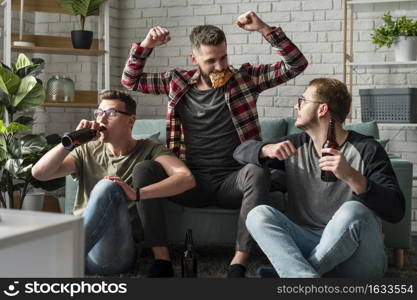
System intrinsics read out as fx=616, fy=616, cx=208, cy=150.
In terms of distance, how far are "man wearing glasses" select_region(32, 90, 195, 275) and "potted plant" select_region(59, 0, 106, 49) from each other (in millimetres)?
1906

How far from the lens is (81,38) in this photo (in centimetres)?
433

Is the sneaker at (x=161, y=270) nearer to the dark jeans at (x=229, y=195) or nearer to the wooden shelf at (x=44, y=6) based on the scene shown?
the dark jeans at (x=229, y=195)

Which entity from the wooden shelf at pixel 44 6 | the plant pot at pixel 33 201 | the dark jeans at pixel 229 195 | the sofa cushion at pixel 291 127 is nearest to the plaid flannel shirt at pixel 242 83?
the dark jeans at pixel 229 195

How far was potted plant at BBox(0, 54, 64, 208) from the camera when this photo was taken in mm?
3584

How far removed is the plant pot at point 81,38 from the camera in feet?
14.2

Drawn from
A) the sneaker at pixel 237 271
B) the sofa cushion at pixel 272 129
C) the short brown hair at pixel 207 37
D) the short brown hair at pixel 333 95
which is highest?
the short brown hair at pixel 207 37

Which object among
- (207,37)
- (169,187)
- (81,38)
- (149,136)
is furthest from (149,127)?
(81,38)

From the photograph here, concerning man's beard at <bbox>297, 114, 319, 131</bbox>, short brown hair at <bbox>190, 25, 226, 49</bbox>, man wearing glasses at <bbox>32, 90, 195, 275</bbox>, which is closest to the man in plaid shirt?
short brown hair at <bbox>190, 25, 226, 49</bbox>

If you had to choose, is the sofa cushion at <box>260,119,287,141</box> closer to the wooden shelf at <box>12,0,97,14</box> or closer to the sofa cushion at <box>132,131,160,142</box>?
the sofa cushion at <box>132,131,160,142</box>

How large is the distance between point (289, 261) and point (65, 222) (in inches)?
34.1

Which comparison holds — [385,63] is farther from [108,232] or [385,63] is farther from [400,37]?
[108,232]

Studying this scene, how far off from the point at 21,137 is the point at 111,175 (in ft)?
5.12

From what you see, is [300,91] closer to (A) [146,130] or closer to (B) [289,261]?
(A) [146,130]

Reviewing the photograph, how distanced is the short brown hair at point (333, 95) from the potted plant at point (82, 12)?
8.23 feet
